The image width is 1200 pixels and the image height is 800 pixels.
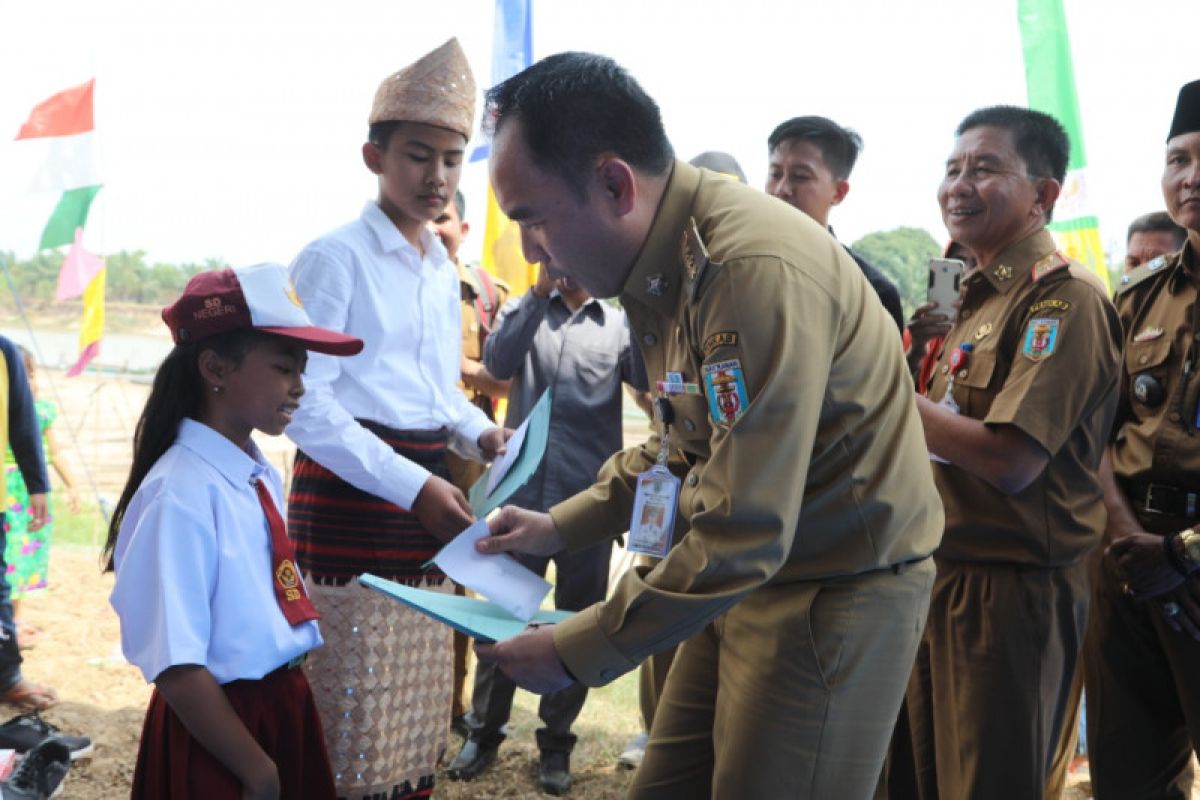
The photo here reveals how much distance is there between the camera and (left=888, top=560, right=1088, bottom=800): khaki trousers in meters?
2.39

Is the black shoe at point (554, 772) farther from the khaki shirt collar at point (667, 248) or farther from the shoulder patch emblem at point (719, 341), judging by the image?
the shoulder patch emblem at point (719, 341)

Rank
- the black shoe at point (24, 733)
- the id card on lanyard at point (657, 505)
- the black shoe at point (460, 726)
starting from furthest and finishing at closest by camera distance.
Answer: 1. the black shoe at point (460, 726)
2. the black shoe at point (24, 733)
3. the id card on lanyard at point (657, 505)

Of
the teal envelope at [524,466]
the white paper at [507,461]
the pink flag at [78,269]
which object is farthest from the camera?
the pink flag at [78,269]

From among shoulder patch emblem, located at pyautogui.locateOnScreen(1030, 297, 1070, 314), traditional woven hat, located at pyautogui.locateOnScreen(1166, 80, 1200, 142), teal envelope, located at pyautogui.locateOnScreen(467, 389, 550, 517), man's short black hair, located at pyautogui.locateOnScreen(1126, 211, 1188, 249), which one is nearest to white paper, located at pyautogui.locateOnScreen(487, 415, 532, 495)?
teal envelope, located at pyautogui.locateOnScreen(467, 389, 550, 517)

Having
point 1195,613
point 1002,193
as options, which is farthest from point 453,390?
point 1195,613

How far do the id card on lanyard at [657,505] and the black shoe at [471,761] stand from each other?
2.29 metres

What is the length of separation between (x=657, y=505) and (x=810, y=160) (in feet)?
6.85

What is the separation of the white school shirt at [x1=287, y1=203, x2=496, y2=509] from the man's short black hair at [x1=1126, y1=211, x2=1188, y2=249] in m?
3.44

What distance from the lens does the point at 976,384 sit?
255 centimetres

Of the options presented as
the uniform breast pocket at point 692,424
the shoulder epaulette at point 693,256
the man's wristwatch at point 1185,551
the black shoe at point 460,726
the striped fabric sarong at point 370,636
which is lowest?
the black shoe at point 460,726

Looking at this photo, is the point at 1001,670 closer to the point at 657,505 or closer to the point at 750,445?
the point at 657,505

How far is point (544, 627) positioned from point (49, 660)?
407 cm

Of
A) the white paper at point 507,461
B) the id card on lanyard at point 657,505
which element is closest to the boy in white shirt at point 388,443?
the white paper at point 507,461

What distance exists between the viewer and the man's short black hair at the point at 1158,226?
15.2ft
